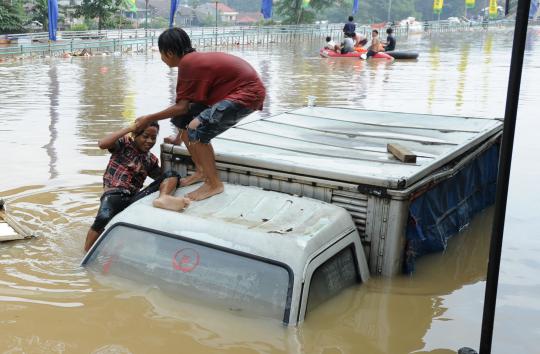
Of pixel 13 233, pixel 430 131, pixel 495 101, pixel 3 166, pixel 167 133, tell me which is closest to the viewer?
pixel 13 233

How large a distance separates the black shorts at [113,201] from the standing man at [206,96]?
0.63ft

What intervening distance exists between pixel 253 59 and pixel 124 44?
23.4 feet

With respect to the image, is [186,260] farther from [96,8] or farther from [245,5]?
[245,5]

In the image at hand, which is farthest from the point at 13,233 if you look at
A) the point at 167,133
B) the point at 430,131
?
the point at 167,133

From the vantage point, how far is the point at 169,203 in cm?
452

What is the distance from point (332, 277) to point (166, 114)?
181 centimetres

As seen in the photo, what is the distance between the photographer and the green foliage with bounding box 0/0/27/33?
116ft

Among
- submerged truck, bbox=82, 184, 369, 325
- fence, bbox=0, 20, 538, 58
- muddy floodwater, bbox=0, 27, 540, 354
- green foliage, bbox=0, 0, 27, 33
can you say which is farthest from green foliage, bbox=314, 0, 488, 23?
submerged truck, bbox=82, 184, 369, 325

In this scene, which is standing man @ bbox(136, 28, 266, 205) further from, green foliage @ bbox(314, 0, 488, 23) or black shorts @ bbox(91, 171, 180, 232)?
green foliage @ bbox(314, 0, 488, 23)

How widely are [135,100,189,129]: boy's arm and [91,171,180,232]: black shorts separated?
17.3 inches

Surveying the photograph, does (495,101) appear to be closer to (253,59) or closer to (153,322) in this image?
(153,322)

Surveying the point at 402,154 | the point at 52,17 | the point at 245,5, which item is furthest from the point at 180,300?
the point at 245,5

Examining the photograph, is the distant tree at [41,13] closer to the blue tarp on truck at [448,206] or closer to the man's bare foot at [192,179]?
the blue tarp on truck at [448,206]

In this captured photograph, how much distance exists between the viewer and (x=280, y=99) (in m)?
14.8
